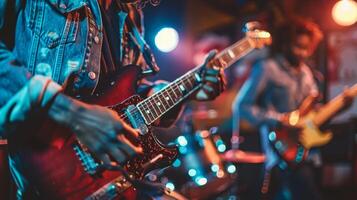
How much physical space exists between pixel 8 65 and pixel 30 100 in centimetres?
26

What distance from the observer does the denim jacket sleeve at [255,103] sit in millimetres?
5148

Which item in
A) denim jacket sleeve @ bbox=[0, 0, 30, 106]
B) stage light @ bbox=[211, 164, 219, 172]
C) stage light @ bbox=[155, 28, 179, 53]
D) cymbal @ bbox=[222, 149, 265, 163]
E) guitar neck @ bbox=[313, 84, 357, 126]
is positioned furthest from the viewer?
guitar neck @ bbox=[313, 84, 357, 126]

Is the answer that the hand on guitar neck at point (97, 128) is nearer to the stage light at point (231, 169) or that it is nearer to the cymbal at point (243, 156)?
the stage light at point (231, 169)

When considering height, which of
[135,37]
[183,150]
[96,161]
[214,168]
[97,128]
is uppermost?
[135,37]

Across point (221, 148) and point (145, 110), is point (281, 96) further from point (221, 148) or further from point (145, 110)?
point (145, 110)

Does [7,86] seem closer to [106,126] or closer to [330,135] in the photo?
[106,126]

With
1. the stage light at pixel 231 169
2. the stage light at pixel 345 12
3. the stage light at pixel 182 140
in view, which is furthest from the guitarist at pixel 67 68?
the stage light at pixel 345 12

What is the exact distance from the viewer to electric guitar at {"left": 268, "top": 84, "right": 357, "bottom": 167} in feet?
16.6

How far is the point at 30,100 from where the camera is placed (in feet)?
5.15

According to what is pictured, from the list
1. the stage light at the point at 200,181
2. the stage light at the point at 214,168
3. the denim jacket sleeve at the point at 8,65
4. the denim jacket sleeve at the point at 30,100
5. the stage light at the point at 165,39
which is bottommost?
the stage light at the point at 214,168

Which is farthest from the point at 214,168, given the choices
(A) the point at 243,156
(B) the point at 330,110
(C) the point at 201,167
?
(B) the point at 330,110

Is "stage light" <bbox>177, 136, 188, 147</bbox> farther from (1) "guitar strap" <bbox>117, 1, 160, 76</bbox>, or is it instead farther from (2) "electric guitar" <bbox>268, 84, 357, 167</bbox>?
(1) "guitar strap" <bbox>117, 1, 160, 76</bbox>

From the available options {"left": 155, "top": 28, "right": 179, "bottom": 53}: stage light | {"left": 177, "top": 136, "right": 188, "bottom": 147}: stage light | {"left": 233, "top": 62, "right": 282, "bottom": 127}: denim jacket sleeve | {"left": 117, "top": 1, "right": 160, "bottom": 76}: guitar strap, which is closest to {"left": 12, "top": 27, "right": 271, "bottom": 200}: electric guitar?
{"left": 117, "top": 1, "right": 160, "bottom": 76}: guitar strap

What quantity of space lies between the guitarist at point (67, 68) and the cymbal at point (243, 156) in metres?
2.50
